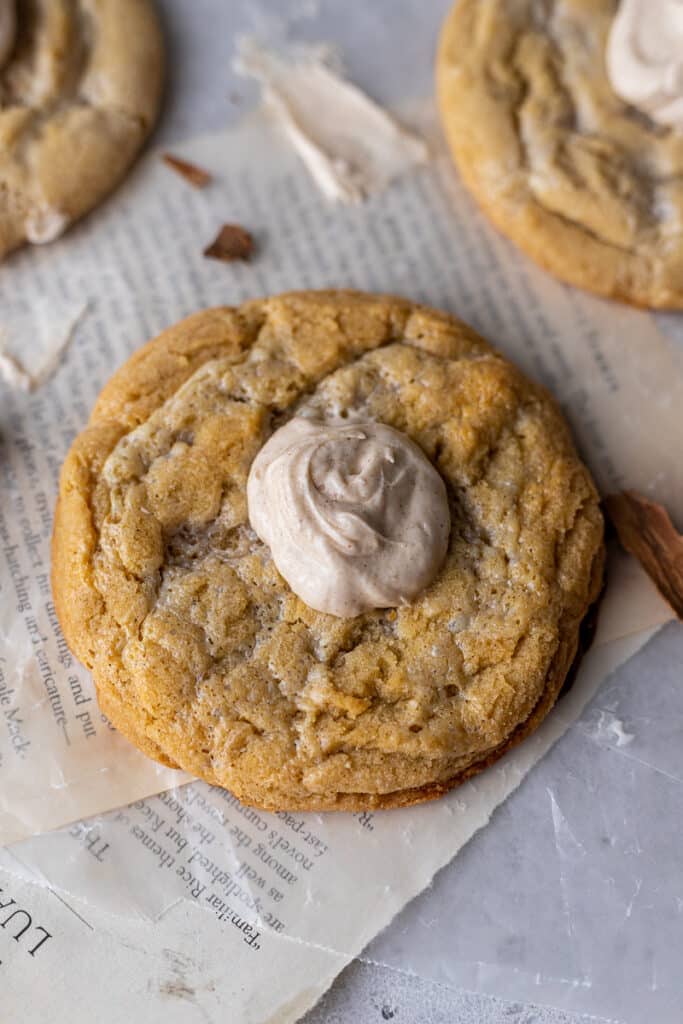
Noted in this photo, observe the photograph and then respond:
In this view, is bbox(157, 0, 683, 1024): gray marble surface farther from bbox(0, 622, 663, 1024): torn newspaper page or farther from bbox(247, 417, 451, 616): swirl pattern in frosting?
bbox(247, 417, 451, 616): swirl pattern in frosting

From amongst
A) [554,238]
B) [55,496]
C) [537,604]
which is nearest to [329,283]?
[554,238]

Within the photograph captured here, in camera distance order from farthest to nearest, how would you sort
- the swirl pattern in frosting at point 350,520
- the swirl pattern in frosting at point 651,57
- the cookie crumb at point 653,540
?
the swirl pattern in frosting at point 651,57 < the cookie crumb at point 653,540 < the swirl pattern in frosting at point 350,520

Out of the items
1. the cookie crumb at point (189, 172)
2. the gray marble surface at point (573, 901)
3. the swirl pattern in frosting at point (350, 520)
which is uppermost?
the cookie crumb at point (189, 172)

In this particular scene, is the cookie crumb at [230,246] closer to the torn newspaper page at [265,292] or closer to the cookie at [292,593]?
the torn newspaper page at [265,292]

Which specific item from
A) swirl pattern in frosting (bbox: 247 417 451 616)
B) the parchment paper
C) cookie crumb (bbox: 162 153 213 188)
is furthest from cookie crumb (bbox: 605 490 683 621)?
cookie crumb (bbox: 162 153 213 188)

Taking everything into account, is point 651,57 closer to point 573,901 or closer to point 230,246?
point 230,246

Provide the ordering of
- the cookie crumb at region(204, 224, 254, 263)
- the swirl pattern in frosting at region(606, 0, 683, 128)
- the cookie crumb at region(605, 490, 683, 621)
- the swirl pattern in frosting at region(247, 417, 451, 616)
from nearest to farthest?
the swirl pattern in frosting at region(247, 417, 451, 616) → the cookie crumb at region(605, 490, 683, 621) → the swirl pattern in frosting at region(606, 0, 683, 128) → the cookie crumb at region(204, 224, 254, 263)

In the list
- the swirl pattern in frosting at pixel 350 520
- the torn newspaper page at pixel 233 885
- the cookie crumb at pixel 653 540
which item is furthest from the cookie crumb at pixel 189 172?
the torn newspaper page at pixel 233 885
